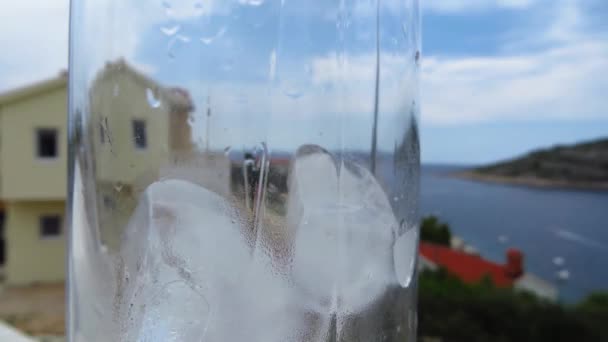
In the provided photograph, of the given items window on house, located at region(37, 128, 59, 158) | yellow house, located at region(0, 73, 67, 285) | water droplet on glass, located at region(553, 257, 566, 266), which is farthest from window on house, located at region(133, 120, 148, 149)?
window on house, located at region(37, 128, 59, 158)

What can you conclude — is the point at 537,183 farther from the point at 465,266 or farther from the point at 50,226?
the point at 50,226

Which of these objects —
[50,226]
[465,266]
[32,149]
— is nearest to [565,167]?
[465,266]

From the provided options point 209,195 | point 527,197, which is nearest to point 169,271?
point 209,195

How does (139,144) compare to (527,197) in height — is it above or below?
above

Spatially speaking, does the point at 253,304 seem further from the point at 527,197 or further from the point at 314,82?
the point at 527,197

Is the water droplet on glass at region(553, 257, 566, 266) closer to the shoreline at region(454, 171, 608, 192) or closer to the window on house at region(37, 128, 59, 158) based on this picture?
the shoreline at region(454, 171, 608, 192)
